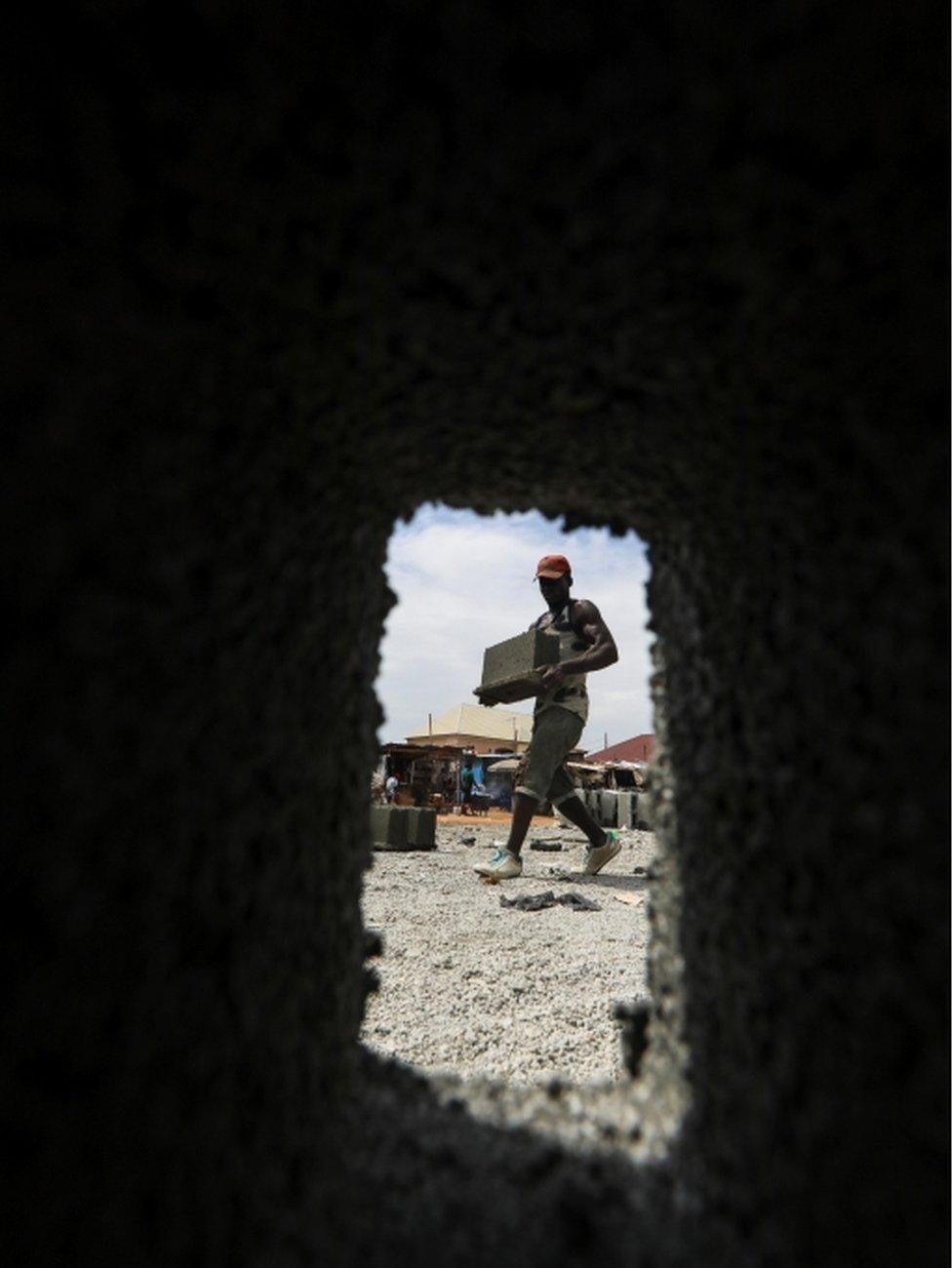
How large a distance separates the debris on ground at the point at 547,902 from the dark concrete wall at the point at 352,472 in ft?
10.7

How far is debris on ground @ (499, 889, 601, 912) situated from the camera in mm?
4281

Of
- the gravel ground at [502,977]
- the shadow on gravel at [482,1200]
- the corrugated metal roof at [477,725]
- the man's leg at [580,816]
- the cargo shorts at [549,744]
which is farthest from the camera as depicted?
the corrugated metal roof at [477,725]

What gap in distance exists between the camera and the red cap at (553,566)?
5.63 metres

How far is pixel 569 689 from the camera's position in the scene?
5.51m

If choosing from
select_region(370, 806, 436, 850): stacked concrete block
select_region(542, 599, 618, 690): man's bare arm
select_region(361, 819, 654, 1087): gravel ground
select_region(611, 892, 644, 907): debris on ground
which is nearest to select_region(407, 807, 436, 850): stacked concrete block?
select_region(370, 806, 436, 850): stacked concrete block

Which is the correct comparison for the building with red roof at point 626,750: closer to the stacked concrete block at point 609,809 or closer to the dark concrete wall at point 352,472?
the stacked concrete block at point 609,809

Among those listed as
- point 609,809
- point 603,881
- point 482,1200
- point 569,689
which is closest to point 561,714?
point 569,689

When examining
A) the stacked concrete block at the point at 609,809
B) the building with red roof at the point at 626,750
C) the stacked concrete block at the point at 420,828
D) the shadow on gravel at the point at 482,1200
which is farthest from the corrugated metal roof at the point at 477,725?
the shadow on gravel at the point at 482,1200

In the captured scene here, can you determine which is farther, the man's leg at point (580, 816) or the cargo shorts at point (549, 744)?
the man's leg at point (580, 816)

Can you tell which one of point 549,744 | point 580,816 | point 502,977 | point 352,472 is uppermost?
point 352,472

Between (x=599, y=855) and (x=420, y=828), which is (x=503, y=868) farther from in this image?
(x=420, y=828)

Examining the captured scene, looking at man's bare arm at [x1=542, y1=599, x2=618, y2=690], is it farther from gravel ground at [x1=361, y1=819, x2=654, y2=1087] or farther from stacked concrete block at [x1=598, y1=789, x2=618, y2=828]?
stacked concrete block at [x1=598, y1=789, x2=618, y2=828]

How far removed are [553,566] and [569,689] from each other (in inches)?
36.6

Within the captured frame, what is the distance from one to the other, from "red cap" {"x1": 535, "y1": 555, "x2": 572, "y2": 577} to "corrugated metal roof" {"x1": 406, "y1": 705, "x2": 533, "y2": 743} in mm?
13996
